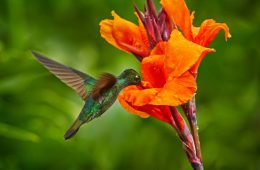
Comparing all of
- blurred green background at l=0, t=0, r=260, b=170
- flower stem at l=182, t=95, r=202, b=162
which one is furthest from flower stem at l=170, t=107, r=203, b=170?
blurred green background at l=0, t=0, r=260, b=170

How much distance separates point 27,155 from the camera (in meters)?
2.69

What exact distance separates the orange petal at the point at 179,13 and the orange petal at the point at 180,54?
0.26 feet

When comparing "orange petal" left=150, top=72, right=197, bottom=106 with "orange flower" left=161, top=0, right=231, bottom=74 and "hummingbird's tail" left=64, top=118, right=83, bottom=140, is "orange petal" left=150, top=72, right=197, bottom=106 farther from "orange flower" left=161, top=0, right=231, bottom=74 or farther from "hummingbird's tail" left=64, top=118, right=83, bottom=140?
"hummingbird's tail" left=64, top=118, right=83, bottom=140

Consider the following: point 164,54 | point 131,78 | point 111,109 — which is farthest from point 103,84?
point 111,109

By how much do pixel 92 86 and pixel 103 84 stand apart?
0.14 meters

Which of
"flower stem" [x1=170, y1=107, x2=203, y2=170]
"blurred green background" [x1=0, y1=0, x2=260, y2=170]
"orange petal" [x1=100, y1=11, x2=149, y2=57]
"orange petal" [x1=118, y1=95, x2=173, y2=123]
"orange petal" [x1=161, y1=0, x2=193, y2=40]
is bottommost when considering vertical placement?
"blurred green background" [x1=0, y1=0, x2=260, y2=170]


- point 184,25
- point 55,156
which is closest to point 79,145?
point 55,156

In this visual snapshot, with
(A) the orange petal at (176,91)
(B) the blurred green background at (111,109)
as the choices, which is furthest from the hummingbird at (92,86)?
(B) the blurred green background at (111,109)

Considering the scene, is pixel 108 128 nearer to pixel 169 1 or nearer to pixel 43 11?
pixel 43 11

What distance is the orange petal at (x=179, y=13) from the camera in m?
1.56

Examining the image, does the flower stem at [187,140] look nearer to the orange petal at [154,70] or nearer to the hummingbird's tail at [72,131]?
the orange petal at [154,70]

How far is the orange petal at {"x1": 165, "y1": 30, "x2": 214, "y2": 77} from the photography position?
4.83 ft

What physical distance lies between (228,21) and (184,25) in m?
1.61

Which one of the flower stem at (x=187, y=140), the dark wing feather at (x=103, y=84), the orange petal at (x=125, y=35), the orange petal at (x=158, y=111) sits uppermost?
the orange petal at (x=125, y=35)
